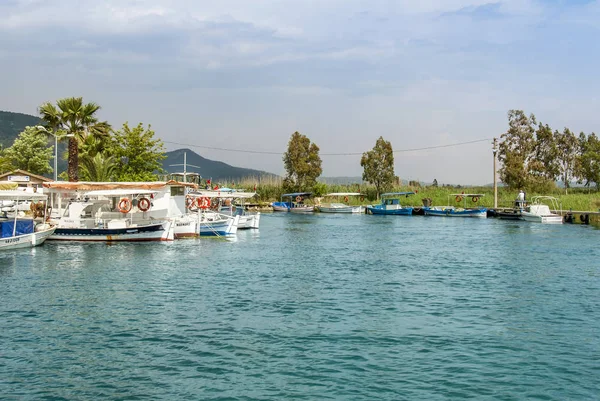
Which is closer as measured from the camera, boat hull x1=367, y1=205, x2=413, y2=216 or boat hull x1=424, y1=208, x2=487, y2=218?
boat hull x1=424, y1=208, x2=487, y2=218

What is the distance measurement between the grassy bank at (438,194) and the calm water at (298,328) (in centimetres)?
5210

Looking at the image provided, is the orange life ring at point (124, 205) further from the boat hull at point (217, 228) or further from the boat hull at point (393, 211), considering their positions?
the boat hull at point (393, 211)

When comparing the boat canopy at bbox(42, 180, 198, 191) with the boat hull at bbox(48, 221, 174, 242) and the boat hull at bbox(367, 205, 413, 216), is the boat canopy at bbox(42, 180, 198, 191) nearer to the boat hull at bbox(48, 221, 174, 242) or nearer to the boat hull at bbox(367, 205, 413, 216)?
the boat hull at bbox(48, 221, 174, 242)

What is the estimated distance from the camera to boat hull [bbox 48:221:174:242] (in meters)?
44.8

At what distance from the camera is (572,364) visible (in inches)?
577

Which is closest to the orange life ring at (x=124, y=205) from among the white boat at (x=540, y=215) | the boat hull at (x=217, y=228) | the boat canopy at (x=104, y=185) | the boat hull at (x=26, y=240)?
the boat canopy at (x=104, y=185)

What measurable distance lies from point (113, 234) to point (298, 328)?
30093 mm

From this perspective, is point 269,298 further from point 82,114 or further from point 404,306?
point 82,114

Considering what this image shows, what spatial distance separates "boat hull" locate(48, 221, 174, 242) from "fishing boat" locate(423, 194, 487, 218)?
53.0 m

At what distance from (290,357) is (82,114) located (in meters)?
47.7

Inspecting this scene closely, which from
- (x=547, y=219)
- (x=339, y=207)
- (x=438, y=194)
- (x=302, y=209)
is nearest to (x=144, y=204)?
(x=547, y=219)

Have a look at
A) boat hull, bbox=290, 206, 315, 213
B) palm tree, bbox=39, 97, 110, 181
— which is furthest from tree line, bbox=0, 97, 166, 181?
boat hull, bbox=290, 206, 315, 213

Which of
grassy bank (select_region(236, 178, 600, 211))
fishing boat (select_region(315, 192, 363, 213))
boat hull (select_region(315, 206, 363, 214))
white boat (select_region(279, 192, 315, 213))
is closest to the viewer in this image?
grassy bank (select_region(236, 178, 600, 211))

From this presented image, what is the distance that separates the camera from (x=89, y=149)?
66125mm
